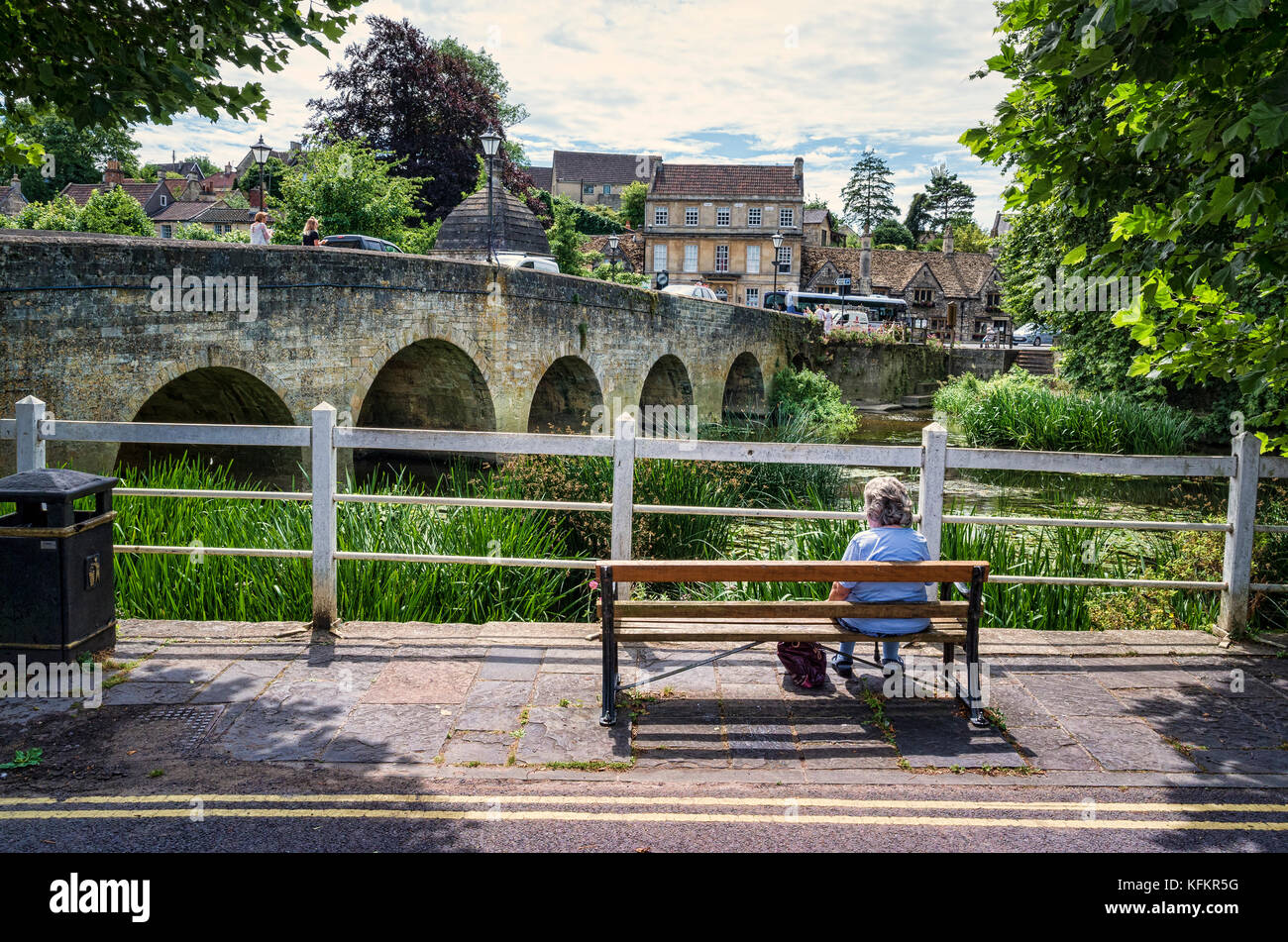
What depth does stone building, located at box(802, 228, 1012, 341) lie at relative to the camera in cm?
6688

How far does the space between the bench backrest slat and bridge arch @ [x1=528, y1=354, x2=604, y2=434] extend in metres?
15.6

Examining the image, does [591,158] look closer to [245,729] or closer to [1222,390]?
[1222,390]

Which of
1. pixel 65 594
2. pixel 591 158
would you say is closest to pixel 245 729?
pixel 65 594

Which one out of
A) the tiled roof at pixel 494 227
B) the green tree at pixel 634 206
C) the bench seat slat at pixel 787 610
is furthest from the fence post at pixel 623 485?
the green tree at pixel 634 206

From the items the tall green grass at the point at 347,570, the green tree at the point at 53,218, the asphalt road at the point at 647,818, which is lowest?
the asphalt road at the point at 647,818

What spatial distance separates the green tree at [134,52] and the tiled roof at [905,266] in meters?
62.6

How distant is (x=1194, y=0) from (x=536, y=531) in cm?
596

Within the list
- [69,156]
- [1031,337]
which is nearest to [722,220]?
[1031,337]

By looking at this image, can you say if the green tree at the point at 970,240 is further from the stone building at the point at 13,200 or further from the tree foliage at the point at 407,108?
the stone building at the point at 13,200

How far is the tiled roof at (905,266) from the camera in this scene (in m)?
67.4

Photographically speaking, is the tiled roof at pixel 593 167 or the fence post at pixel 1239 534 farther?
the tiled roof at pixel 593 167

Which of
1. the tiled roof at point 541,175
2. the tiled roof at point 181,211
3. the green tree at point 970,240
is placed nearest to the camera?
the tiled roof at point 181,211

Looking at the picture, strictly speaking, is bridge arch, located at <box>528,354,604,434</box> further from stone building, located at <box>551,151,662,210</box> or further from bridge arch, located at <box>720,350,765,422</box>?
stone building, located at <box>551,151,662,210</box>

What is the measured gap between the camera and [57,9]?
577cm
